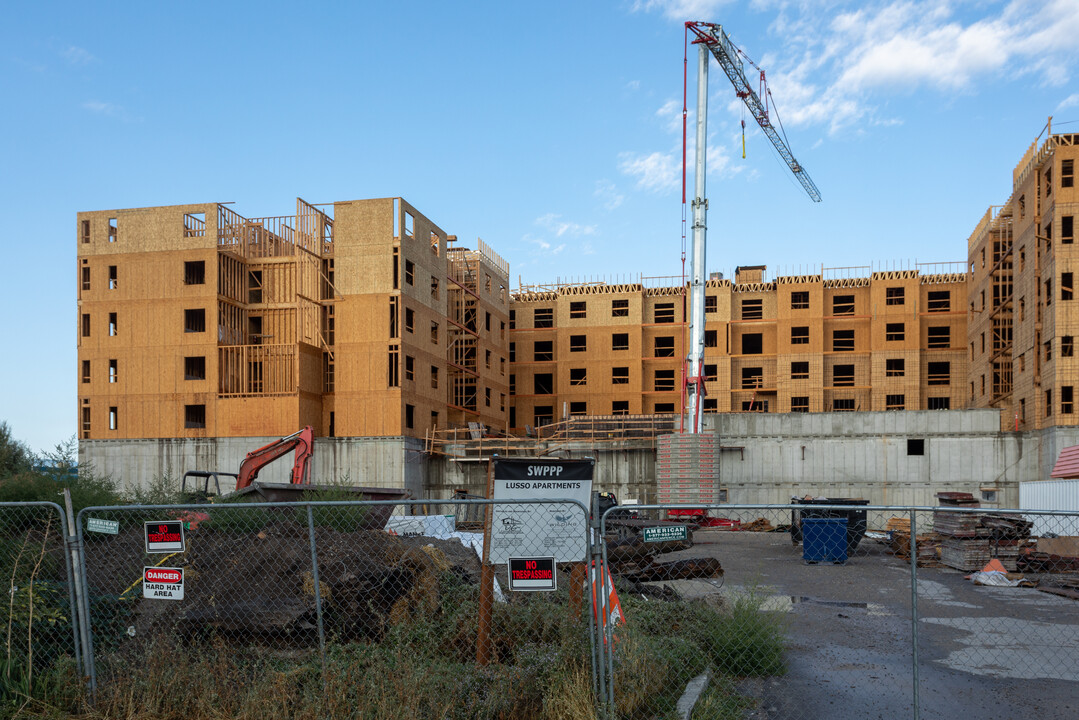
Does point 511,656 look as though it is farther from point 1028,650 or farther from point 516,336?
point 516,336

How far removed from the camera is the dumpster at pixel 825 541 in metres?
24.2

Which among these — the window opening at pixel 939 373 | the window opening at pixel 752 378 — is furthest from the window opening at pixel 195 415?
the window opening at pixel 939 373

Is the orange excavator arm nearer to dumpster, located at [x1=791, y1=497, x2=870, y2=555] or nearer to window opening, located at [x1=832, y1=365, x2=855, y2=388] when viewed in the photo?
dumpster, located at [x1=791, y1=497, x2=870, y2=555]

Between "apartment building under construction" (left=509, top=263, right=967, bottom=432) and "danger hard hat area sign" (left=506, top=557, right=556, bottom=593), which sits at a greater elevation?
"apartment building under construction" (left=509, top=263, right=967, bottom=432)

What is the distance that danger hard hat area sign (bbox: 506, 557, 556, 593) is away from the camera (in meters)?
7.02

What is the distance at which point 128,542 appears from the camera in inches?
548

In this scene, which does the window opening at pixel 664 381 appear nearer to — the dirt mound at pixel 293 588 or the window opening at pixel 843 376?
the window opening at pixel 843 376

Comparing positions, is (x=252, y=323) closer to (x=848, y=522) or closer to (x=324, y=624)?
(x=848, y=522)

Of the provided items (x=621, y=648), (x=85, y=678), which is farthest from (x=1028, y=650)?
(x=85, y=678)

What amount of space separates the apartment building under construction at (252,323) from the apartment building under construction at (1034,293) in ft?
104

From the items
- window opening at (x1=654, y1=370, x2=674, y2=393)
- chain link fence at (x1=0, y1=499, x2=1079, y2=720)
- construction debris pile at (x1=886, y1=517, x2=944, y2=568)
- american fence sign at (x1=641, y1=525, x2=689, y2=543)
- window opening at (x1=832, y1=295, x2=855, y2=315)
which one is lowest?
construction debris pile at (x1=886, y1=517, x2=944, y2=568)

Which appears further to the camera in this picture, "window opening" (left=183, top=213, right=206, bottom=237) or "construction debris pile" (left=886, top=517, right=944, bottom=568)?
"window opening" (left=183, top=213, right=206, bottom=237)

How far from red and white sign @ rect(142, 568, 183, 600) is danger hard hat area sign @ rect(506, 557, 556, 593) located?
290 cm

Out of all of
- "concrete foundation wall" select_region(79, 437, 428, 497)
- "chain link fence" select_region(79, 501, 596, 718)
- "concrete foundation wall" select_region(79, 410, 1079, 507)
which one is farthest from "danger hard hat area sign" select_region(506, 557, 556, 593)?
"concrete foundation wall" select_region(79, 437, 428, 497)
